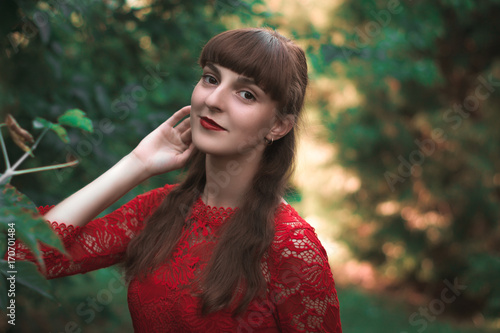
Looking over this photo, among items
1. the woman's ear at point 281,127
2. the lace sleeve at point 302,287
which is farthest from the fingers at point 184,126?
the lace sleeve at point 302,287

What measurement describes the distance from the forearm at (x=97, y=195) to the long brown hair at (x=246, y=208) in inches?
8.8

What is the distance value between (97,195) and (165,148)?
32 cm

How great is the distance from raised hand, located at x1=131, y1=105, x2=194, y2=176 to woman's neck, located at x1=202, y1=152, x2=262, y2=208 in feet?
0.37

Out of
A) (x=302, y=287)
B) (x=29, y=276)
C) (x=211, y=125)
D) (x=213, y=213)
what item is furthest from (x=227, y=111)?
(x=29, y=276)

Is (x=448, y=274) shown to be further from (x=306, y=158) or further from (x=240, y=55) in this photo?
(x=240, y=55)

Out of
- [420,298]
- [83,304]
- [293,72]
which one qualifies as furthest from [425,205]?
[293,72]

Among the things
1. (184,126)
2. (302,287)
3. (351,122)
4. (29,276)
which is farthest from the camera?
(351,122)

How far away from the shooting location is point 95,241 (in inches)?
68.8

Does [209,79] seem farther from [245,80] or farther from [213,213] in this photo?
[213,213]

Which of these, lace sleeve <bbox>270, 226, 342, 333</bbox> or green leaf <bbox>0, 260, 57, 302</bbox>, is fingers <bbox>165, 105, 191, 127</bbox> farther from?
green leaf <bbox>0, 260, 57, 302</bbox>

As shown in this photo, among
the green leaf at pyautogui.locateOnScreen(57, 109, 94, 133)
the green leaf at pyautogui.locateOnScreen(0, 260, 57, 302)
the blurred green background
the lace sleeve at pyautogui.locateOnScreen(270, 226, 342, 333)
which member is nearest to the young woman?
the lace sleeve at pyautogui.locateOnScreen(270, 226, 342, 333)

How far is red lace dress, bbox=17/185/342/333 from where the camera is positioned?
5.20 feet

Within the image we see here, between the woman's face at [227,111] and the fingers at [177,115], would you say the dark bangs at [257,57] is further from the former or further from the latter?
the fingers at [177,115]

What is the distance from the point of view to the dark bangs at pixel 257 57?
5.26 ft
